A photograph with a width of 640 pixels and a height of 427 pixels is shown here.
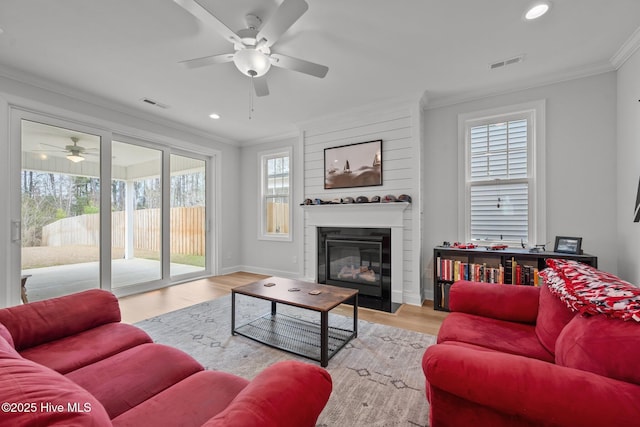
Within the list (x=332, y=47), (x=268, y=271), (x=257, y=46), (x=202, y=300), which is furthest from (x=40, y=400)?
(x=268, y=271)

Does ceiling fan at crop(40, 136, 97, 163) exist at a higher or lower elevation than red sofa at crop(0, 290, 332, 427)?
higher

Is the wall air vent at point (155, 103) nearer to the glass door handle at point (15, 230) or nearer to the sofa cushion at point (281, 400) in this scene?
the glass door handle at point (15, 230)

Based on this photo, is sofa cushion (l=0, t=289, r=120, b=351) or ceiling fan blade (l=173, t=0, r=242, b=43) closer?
sofa cushion (l=0, t=289, r=120, b=351)

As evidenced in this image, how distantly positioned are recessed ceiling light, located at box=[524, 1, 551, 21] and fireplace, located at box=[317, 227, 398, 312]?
249cm

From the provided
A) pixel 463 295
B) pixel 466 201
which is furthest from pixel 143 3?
pixel 466 201

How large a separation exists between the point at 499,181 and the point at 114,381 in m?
3.97

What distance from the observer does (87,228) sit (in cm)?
362

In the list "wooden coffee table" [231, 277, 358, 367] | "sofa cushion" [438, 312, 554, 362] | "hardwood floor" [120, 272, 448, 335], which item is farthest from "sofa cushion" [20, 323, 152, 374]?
"sofa cushion" [438, 312, 554, 362]

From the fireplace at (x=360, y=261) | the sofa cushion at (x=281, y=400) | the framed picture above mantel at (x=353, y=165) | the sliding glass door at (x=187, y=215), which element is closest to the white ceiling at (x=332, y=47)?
the framed picture above mantel at (x=353, y=165)

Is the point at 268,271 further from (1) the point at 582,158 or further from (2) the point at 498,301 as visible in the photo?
(1) the point at 582,158

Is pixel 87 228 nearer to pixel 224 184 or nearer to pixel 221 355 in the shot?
pixel 224 184

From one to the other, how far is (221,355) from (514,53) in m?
3.85

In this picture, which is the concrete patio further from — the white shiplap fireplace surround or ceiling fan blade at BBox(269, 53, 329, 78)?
ceiling fan blade at BBox(269, 53, 329, 78)

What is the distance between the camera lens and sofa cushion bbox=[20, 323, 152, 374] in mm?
1363
